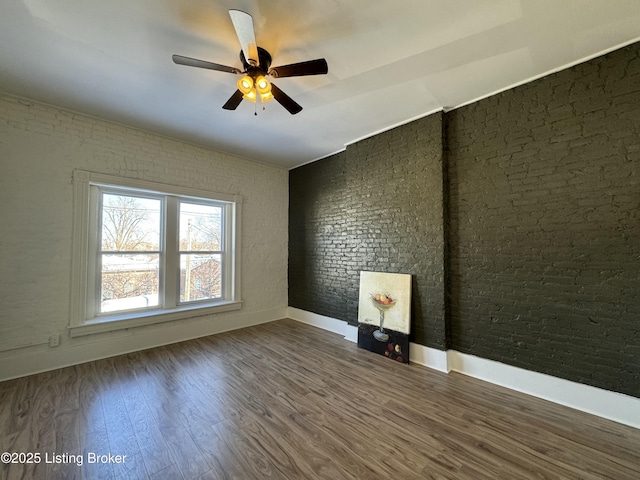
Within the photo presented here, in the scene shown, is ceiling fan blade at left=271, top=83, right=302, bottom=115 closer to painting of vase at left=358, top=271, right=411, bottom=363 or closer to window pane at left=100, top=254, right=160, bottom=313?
painting of vase at left=358, top=271, right=411, bottom=363

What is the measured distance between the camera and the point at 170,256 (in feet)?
12.5

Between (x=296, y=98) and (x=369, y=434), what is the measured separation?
3.31 m

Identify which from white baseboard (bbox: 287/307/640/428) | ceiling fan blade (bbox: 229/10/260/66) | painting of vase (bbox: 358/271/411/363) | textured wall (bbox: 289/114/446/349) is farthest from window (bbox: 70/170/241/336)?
white baseboard (bbox: 287/307/640/428)

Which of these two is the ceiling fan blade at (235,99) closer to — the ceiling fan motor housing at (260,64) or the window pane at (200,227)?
the ceiling fan motor housing at (260,64)

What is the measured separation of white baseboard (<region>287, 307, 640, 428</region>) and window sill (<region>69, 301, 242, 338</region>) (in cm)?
315

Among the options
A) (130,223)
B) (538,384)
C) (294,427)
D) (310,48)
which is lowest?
(294,427)

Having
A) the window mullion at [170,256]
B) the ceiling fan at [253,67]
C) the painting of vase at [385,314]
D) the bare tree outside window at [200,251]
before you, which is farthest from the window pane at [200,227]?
the painting of vase at [385,314]

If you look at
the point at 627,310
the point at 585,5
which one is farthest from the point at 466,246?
the point at 585,5

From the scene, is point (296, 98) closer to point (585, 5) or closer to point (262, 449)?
A: point (585, 5)

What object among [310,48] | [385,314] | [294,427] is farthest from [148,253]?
[385,314]

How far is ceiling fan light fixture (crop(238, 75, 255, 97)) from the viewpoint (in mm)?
2043

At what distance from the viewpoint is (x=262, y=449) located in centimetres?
173

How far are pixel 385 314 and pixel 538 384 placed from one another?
1596 millimetres

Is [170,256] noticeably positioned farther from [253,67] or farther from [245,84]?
[253,67]
